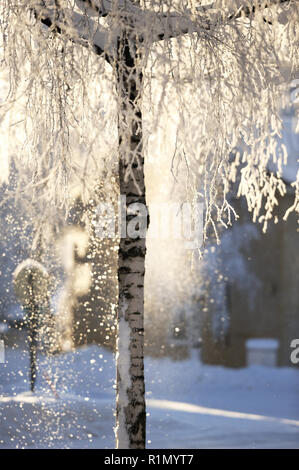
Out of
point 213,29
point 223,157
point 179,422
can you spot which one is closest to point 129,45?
point 213,29

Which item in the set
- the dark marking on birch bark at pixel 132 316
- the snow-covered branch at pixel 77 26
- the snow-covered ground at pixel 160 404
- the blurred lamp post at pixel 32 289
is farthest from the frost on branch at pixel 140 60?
the blurred lamp post at pixel 32 289

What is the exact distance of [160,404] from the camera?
14.4 metres

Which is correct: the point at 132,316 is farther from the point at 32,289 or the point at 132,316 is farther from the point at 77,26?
the point at 32,289

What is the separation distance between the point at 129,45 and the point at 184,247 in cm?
1321

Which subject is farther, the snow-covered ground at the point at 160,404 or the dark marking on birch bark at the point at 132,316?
the snow-covered ground at the point at 160,404

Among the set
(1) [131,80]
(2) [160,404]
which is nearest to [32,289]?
(2) [160,404]

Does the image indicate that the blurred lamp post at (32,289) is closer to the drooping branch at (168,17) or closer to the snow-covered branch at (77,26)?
the snow-covered branch at (77,26)

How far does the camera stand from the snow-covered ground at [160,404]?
967 centimetres

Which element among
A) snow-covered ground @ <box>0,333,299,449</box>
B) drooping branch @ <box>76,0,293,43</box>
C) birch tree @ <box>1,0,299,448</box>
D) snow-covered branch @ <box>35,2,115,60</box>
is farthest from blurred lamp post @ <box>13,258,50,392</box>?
drooping branch @ <box>76,0,293,43</box>

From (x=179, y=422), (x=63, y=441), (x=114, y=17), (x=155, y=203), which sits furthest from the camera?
(x=155, y=203)

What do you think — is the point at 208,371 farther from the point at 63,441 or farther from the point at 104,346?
the point at 63,441

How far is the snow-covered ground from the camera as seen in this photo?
9.67 metres

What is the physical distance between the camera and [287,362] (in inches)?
666

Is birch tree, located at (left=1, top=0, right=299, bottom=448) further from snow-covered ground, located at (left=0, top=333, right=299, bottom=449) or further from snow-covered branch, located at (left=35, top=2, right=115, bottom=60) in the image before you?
snow-covered ground, located at (left=0, top=333, right=299, bottom=449)
